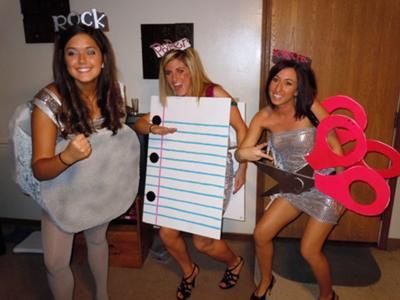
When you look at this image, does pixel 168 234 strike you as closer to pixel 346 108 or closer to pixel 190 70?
pixel 190 70

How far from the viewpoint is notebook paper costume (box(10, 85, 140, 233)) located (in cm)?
134

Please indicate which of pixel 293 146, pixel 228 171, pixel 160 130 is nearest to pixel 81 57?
pixel 160 130

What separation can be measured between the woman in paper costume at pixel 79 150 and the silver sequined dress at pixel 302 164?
724 millimetres

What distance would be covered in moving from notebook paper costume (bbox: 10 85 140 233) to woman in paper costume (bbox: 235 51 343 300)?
0.59 metres

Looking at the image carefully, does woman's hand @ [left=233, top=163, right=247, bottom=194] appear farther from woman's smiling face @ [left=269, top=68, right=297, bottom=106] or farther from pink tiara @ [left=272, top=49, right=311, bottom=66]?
pink tiara @ [left=272, top=49, right=311, bottom=66]

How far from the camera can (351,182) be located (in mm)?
1479

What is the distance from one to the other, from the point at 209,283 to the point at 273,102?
1.21m

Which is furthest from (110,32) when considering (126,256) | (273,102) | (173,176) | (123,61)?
(126,256)

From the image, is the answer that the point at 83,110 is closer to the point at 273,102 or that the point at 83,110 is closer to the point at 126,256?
the point at 273,102

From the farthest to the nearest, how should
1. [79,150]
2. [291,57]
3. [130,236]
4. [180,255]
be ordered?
[130,236]
[180,255]
[291,57]
[79,150]

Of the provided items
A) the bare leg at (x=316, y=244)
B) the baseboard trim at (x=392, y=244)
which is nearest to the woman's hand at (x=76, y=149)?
the bare leg at (x=316, y=244)

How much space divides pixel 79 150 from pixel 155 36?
1.36 meters

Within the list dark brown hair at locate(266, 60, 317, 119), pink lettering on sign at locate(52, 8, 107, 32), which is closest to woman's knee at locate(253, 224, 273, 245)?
dark brown hair at locate(266, 60, 317, 119)

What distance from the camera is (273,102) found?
1.61 metres
